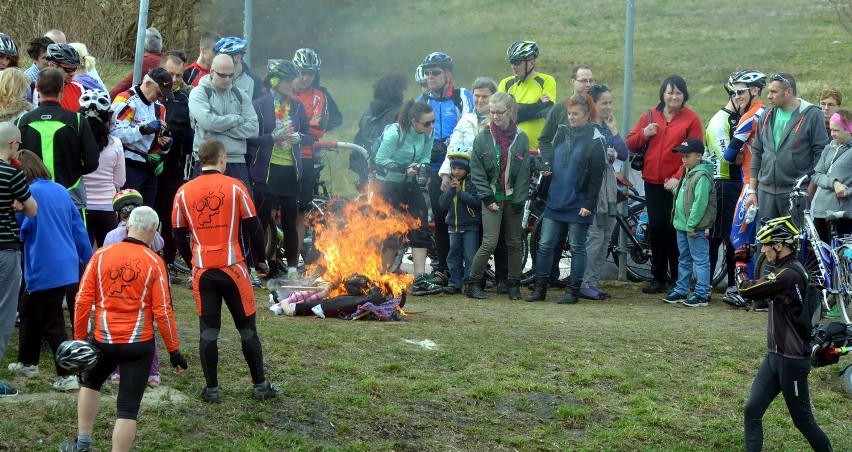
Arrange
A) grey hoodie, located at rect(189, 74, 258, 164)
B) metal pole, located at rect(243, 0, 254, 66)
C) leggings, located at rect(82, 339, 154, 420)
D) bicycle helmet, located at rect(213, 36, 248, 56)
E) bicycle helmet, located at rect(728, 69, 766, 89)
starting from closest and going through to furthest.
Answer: leggings, located at rect(82, 339, 154, 420)
grey hoodie, located at rect(189, 74, 258, 164)
bicycle helmet, located at rect(213, 36, 248, 56)
bicycle helmet, located at rect(728, 69, 766, 89)
metal pole, located at rect(243, 0, 254, 66)

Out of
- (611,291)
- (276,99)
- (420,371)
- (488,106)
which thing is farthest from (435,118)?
(420,371)

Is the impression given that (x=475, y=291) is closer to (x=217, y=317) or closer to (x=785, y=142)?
(x=785, y=142)

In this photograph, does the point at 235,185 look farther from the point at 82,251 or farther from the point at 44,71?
the point at 44,71

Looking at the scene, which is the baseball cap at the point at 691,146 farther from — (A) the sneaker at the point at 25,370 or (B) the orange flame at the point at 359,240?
(A) the sneaker at the point at 25,370

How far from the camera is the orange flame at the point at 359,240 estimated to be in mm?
11719

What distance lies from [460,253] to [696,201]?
2.77 meters

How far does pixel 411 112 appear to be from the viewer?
42.7 ft

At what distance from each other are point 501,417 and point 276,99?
6079mm

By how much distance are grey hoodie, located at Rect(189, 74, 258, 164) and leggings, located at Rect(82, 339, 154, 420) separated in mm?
5240

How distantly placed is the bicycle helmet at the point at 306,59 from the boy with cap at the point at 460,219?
2.12m

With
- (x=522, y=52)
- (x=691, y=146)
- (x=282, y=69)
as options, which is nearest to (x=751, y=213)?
(x=691, y=146)

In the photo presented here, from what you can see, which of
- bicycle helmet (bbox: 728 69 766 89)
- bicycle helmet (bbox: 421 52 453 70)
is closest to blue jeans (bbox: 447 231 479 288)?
bicycle helmet (bbox: 421 52 453 70)

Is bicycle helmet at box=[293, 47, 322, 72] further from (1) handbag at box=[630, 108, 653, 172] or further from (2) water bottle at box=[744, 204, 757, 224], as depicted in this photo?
(2) water bottle at box=[744, 204, 757, 224]

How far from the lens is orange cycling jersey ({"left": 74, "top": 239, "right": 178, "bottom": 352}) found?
6.83m
